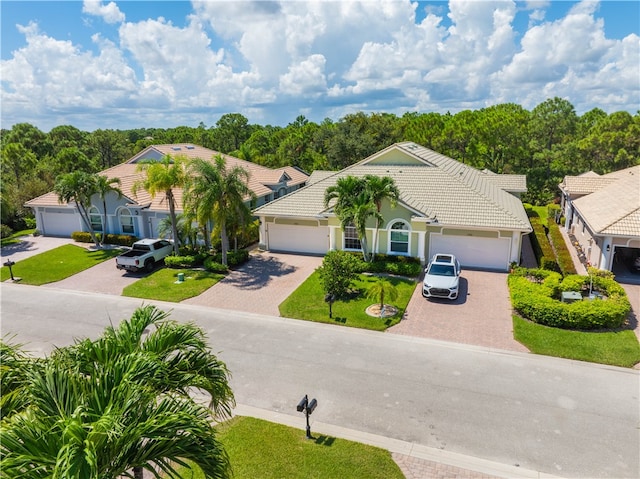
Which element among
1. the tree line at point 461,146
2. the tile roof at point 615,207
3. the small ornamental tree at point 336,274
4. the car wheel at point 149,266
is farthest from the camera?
the tree line at point 461,146

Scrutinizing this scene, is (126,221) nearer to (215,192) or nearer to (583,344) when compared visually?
(215,192)

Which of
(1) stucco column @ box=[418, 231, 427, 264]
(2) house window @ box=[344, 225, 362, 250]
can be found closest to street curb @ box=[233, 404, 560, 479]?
(1) stucco column @ box=[418, 231, 427, 264]

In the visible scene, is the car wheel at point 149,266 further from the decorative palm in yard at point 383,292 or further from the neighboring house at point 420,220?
the decorative palm in yard at point 383,292

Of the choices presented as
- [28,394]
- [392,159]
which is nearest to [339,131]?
[392,159]

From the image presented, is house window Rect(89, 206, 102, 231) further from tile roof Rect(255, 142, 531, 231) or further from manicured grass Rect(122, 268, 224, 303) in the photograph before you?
tile roof Rect(255, 142, 531, 231)

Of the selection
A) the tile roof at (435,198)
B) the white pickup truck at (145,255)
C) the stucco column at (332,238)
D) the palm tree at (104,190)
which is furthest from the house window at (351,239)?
the palm tree at (104,190)

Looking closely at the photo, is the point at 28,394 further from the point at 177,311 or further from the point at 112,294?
the point at 112,294
